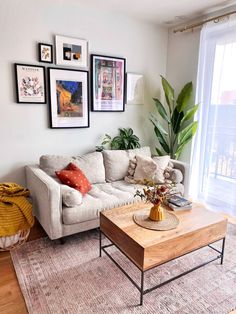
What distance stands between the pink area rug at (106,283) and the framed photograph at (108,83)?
6.22ft

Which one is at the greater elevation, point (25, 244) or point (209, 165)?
point (209, 165)

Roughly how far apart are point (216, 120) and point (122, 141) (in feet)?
4.22

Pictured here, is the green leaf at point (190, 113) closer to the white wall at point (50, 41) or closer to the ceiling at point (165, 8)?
the white wall at point (50, 41)

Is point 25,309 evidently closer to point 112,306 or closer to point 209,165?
point 112,306

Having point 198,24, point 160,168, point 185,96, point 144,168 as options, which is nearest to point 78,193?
point 144,168

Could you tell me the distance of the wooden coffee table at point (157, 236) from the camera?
1.56m

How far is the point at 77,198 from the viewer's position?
2180 millimetres

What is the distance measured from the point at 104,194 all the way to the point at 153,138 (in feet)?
5.59

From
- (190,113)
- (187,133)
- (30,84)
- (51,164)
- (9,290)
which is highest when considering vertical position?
(30,84)

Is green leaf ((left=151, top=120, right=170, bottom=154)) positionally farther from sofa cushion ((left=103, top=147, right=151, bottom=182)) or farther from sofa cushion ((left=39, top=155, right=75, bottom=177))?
sofa cushion ((left=39, top=155, right=75, bottom=177))

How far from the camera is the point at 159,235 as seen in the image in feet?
5.46

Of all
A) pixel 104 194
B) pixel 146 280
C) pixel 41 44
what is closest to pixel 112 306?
pixel 146 280

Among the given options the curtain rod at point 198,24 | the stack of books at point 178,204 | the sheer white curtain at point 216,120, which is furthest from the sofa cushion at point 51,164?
the curtain rod at point 198,24

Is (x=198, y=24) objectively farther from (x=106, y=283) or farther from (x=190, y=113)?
(x=106, y=283)
